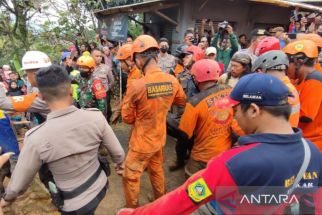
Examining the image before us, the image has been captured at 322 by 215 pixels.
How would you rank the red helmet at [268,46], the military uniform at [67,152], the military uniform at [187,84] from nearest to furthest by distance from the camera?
the military uniform at [67,152], the red helmet at [268,46], the military uniform at [187,84]

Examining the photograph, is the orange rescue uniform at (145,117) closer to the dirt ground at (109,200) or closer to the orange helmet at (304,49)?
the dirt ground at (109,200)

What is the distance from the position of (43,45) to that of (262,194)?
40.2 feet

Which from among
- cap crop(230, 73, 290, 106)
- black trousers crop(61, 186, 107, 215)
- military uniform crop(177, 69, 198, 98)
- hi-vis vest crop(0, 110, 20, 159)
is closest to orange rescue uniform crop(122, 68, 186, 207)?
military uniform crop(177, 69, 198, 98)

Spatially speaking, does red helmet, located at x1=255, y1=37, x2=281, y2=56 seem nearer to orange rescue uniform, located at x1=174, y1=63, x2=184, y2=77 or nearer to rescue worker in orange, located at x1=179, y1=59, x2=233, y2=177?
rescue worker in orange, located at x1=179, y1=59, x2=233, y2=177

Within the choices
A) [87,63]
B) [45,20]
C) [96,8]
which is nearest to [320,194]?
[87,63]

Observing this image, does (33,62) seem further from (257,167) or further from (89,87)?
(257,167)

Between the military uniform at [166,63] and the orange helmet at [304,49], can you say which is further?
the military uniform at [166,63]

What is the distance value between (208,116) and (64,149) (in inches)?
65.3

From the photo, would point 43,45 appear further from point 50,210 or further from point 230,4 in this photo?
point 50,210

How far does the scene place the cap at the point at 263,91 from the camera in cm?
126

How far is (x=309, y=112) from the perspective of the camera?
2.80 metres

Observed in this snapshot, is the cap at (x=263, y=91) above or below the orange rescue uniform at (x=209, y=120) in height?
above

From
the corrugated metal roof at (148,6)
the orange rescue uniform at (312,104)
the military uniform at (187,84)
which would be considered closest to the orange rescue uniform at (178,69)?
the military uniform at (187,84)

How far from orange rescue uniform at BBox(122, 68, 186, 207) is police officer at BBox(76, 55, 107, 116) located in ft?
5.20
